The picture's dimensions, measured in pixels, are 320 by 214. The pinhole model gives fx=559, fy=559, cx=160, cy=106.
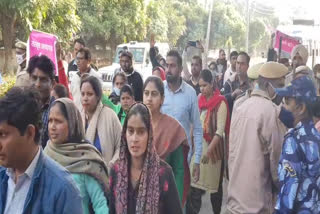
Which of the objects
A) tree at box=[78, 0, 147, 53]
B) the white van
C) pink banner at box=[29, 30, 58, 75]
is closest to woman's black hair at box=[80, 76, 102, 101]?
pink banner at box=[29, 30, 58, 75]

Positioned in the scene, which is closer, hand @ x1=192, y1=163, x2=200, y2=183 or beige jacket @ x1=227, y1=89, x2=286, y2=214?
beige jacket @ x1=227, y1=89, x2=286, y2=214

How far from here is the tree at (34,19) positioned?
18.6 metres

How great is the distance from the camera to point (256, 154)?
14.6 feet

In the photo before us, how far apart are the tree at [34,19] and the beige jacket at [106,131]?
1451cm

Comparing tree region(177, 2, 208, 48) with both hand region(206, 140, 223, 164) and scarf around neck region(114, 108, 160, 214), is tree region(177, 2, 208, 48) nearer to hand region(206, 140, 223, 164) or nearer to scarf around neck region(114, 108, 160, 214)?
hand region(206, 140, 223, 164)

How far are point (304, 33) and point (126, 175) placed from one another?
20896 mm

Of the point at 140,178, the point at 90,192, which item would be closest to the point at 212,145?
the point at 90,192

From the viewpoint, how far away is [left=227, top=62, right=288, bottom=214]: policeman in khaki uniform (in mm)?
4430

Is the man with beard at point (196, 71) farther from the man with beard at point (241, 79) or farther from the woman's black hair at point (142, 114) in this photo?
the woman's black hair at point (142, 114)

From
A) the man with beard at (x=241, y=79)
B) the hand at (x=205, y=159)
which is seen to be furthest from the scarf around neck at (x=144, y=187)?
the man with beard at (x=241, y=79)

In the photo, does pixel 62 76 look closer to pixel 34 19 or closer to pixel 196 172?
pixel 196 172

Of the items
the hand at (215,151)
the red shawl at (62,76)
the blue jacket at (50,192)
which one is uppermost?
the red shawl at (62,76)

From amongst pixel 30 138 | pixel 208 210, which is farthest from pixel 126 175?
pixel 208 210

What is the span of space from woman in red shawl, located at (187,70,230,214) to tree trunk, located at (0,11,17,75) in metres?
15.1
